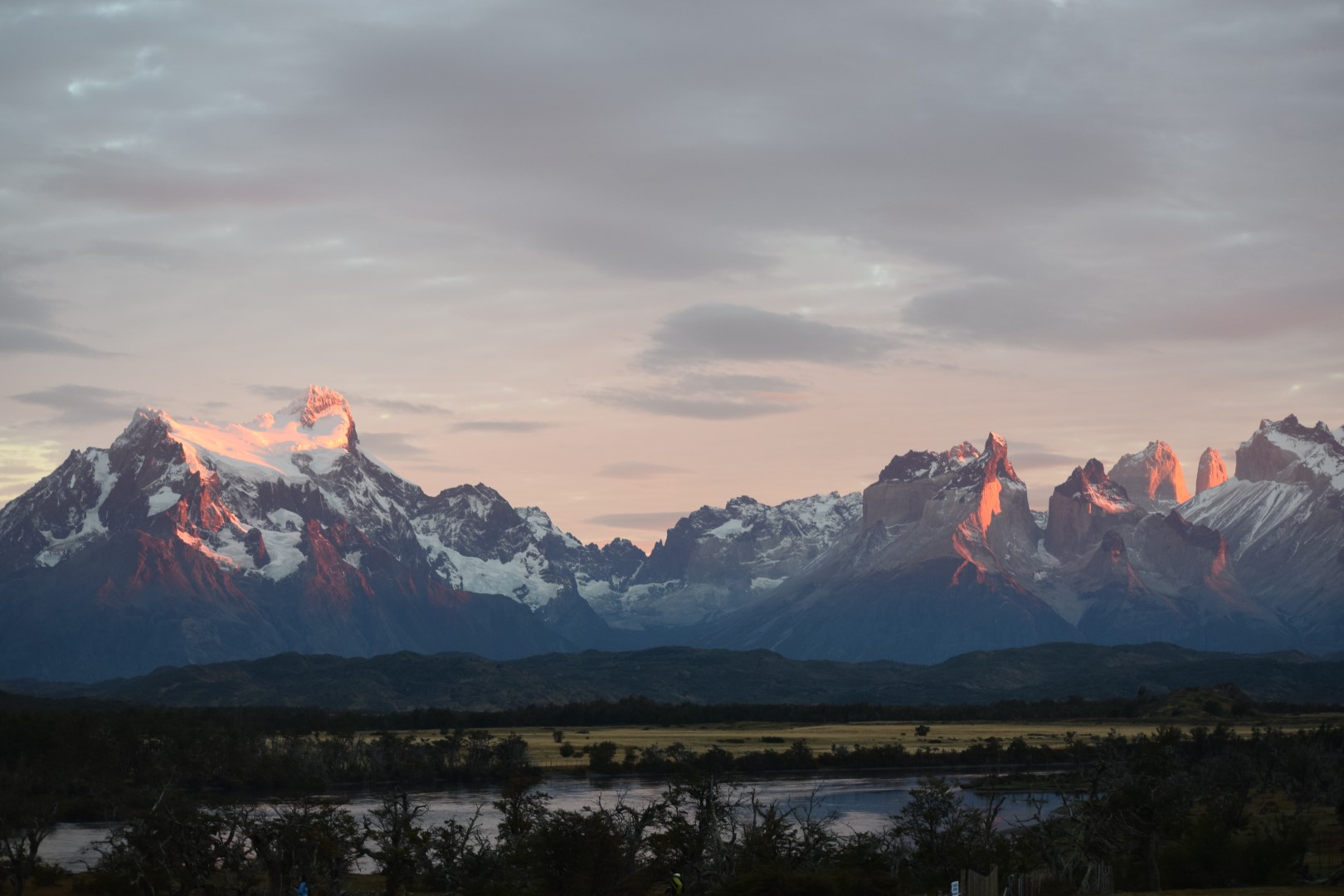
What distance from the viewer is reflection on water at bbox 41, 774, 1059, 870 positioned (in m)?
142

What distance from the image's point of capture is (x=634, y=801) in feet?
530

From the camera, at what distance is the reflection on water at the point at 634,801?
466ft

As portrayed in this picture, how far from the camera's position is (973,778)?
199000 millimetres

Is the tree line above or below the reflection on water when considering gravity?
above

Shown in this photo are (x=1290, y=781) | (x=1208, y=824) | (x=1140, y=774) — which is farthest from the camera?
(x=1290, y=781)

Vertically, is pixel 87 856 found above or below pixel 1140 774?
→ below

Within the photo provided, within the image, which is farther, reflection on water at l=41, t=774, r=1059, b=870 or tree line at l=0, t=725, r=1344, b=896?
reflection on water at l=41, t=774, r=1059, b=870

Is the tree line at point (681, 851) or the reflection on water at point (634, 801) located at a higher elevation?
the tree line at point (681, 851)

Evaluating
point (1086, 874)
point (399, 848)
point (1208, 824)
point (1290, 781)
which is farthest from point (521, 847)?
point (1290, 781)

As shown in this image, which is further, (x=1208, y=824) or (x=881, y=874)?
(x=1208, y=824)

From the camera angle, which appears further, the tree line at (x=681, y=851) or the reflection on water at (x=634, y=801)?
the reflection on water at (x=634, y=801)

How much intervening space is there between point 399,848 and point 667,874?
53.8ft

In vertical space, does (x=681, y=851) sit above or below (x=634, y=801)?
above

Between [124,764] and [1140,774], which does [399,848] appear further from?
[124,764]
